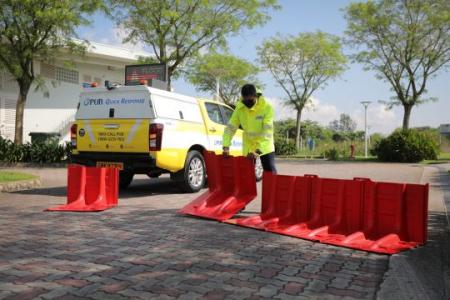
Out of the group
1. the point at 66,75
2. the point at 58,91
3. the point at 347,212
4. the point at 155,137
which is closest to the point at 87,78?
the point at 66,75

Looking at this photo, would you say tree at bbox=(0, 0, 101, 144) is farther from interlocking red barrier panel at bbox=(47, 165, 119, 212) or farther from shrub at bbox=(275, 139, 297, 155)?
shrub at bbox=(275, 139, 297, 155)

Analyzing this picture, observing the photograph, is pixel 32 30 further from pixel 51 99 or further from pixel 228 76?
pixel 228 76

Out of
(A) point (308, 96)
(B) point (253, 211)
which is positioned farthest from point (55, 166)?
(A) point (308, 96)

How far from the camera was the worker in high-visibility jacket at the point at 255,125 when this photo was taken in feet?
22.5

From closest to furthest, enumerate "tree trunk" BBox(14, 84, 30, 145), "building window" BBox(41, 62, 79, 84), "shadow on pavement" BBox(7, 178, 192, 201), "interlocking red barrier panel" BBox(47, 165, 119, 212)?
"interlocking red barrier panel" BBox(47, 165, 119, 212) → "shadow on pavement" BBox(7, 178, 192, 201) → "tree trunk" BBox(14, 84, 30, 145) → "building window" BBox(41, 62, 79, 84)

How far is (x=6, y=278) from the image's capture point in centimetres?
374

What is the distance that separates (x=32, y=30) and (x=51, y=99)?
8.75m

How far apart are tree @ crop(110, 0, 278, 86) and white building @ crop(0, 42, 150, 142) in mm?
3190

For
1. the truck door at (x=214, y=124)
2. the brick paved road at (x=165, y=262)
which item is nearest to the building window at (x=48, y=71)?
the truck door at (x=214, y=124)

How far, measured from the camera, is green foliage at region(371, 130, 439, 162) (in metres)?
23.1

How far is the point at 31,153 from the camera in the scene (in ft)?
57.8

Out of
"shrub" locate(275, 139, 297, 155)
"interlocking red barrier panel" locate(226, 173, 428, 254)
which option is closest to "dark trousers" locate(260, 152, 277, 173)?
"interlocking red barrier panel" locate(226, 173, 428, 254)

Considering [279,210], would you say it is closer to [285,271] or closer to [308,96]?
[285,271]

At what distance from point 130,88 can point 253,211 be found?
10.9 ft
